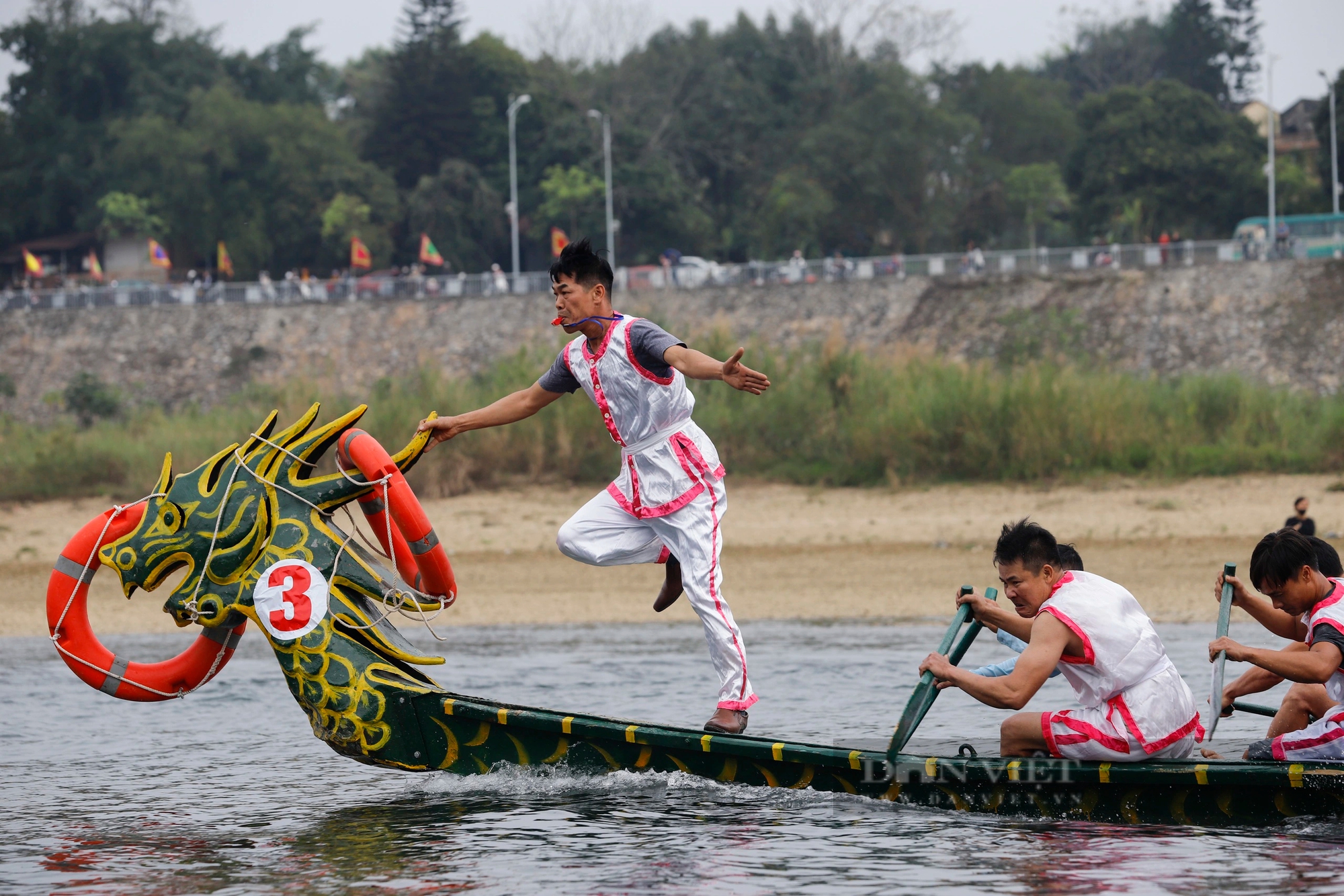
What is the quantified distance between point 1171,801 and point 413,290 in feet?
138

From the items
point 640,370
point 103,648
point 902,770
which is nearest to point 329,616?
point 103,648

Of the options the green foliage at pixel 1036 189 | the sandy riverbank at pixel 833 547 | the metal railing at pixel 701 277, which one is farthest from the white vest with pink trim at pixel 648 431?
the green foliage at pixel 1036 189

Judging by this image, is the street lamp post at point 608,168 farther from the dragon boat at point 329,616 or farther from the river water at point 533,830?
the dragon boat at point 329,616

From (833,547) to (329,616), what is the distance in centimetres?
1258

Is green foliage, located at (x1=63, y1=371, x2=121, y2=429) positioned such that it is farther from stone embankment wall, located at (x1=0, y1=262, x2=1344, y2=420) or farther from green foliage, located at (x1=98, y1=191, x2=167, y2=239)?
green foliage, located at (x1=98, y1=191, x2=167, y2=239)

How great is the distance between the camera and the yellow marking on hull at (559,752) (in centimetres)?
651

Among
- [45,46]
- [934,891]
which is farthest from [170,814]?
[45,46]

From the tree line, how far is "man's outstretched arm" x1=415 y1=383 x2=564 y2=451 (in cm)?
4822

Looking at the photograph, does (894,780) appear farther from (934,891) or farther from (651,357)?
(651,357)

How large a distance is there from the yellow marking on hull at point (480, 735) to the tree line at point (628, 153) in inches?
1928

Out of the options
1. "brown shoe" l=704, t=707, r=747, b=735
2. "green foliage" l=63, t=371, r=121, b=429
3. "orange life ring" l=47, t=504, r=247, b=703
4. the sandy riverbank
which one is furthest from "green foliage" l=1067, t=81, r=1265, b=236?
"orange life ring" l=47, t=504, r=247, b=703

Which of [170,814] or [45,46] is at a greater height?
[45,46]

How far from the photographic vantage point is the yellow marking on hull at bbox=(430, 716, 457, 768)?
Result: 6609 millimetres

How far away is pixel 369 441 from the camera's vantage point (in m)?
6.69
